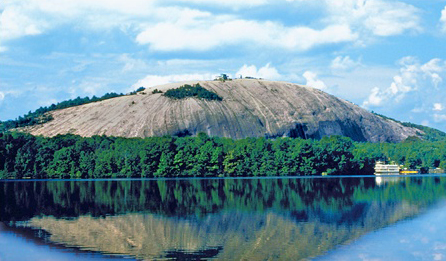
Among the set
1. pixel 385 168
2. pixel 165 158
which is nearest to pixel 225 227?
pixel 165 158

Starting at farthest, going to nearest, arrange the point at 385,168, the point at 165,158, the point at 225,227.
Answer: the point at 385,168, the point at 165,158, the point at 225,227

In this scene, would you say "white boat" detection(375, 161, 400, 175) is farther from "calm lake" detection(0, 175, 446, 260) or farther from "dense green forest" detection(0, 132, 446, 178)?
"calm lake" detection(0, 175, 446, 260)

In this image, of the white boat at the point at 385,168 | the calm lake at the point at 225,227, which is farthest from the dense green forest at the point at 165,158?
the calm lake at the point at 225,227

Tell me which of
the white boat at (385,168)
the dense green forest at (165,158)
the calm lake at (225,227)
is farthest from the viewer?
the white boat at (385,168)

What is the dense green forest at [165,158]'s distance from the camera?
157375 mm

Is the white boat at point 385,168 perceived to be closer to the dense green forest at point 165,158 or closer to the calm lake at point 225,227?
the dense green forest at point 165,158

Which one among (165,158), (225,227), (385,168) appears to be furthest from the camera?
(385,168)

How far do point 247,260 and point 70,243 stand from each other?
43.9 ft

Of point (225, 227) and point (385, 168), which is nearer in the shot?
point (225, 227)

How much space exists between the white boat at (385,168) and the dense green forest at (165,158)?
17772 mm

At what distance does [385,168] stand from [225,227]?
14695 centimetres

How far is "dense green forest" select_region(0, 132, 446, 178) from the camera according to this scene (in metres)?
157

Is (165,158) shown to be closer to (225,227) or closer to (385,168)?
(385,168)

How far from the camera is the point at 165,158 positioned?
157m
